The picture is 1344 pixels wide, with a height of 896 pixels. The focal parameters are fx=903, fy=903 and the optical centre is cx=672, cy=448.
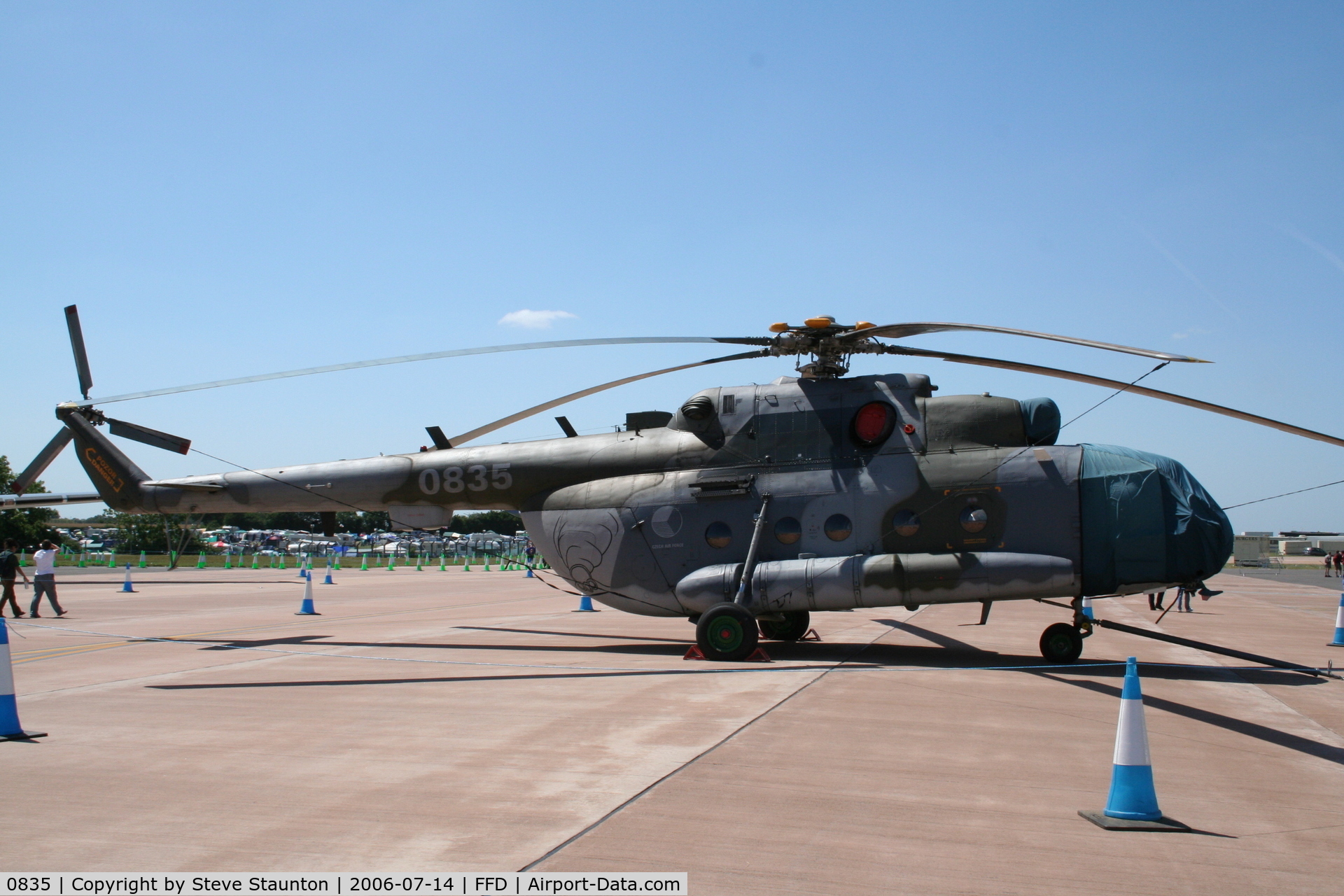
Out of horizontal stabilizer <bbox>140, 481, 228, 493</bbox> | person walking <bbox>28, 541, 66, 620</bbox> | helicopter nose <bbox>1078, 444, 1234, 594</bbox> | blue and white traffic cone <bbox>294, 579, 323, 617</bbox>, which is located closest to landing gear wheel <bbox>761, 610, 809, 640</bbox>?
helicopter nose <bbox>1078, 444, 1234, 594</bbox>

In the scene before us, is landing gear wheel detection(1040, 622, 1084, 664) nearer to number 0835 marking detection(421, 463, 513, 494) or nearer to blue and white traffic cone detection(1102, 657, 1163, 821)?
blue and white traffic cone detection(1102, 657, 1163, 821)

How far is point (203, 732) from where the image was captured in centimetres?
732

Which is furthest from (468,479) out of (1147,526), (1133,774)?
(1133,774)

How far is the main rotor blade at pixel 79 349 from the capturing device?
15773mm

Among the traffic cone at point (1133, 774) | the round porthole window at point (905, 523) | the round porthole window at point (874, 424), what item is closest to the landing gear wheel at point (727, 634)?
the round porthole window at point (905, 523)

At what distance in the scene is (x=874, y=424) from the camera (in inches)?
490

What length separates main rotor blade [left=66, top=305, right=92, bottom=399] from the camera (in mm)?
15773

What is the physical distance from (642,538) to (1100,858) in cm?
898

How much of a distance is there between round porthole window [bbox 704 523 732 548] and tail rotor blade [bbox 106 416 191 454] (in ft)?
29.3

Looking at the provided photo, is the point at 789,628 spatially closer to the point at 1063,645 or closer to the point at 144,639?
the point at 1063,645

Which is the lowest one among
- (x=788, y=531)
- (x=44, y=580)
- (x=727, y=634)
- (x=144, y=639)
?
(x=727, y=634)

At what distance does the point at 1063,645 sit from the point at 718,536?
4.67 m

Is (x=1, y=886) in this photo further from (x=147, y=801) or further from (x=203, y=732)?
(x=203, y=732)

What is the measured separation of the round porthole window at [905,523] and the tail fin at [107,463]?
13.0 meters
